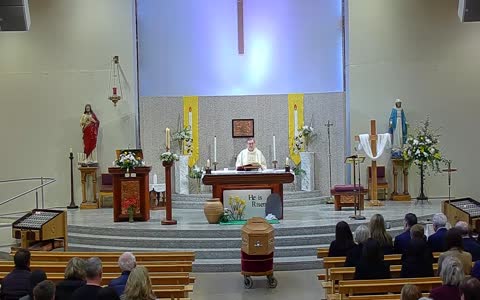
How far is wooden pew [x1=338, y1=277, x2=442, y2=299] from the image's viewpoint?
201 inches

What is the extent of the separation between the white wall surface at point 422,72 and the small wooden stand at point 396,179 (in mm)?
458

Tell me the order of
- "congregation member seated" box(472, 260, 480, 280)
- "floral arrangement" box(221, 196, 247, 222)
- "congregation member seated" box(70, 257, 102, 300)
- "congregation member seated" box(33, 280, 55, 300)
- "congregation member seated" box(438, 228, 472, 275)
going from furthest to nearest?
1. "floral arrangement" box(221, 196, 247, 222)
2. "congregation member seated" box(438, 228, 472, 275)
3. "congregation member seated" box(472, 260, 480, 280)
4. "congregation member seated" box(70, 257, 102, 300)
5. "congregation member seated" box(33, 280, 55, 300)

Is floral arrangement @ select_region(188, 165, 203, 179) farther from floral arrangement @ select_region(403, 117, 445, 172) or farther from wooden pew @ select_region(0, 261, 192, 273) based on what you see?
wooden pew @ select_region(0, 261, 192, 273)

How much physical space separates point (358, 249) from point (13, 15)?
692 cm

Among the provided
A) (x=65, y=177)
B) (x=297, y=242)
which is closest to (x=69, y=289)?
(x=297, y=242)

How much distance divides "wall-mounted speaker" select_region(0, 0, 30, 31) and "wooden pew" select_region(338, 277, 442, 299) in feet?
23.7

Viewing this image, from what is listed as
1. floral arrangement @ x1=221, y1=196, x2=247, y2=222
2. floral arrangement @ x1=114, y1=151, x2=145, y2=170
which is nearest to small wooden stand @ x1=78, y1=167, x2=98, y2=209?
floral arrangement @ x1=114, y1=151, x2=145, y2=170

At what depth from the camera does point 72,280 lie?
4.75m

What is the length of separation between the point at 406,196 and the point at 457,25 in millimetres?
4294

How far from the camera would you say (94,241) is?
33.0ft

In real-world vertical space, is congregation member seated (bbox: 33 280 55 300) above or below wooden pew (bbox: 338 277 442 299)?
above

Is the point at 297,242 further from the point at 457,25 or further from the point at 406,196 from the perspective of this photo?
the point at 457,25

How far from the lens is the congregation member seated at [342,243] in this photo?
6586 millimetres

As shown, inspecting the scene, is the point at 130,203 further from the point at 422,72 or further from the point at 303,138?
the point at 422,72
